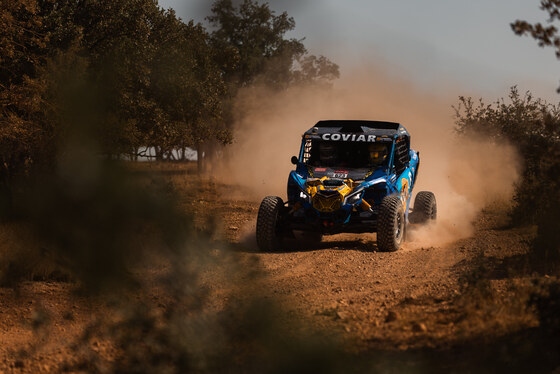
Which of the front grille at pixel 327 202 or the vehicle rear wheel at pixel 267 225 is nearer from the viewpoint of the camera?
the front grille at pixel 327 202

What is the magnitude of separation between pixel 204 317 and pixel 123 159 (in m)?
1.95

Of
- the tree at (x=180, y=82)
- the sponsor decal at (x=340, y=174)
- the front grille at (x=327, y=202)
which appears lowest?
the front grille at (x=327, y=202)

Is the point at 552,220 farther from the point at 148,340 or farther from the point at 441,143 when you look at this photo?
the point at 441,143

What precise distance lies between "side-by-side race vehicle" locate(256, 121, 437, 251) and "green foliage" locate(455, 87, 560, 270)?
247cm

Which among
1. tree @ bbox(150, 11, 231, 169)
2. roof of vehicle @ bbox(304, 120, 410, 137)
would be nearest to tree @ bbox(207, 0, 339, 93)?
tree @ bbox(150, 11, 231, 169)

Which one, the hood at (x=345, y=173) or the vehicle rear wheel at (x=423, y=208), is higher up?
the hood at (x=345, y=173)

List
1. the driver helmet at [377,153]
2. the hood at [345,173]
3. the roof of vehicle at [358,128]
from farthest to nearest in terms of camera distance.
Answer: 1. the roof of vehicle at [358,128]
2. the driver helmet at [377,153]
3. the hood at [345,173]

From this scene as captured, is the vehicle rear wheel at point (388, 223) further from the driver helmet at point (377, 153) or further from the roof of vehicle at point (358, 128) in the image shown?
the roof of vehicle at point (358, 128)

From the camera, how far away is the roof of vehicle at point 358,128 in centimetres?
1476

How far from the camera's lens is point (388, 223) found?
13227 mm

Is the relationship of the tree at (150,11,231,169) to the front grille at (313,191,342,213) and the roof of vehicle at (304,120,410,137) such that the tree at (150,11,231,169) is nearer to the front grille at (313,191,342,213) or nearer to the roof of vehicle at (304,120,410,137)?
the roof of vehicle at (304,120,410,137)

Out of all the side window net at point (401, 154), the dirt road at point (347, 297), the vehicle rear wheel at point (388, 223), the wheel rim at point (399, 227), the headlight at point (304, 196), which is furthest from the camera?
the side window net at point (401, 154)

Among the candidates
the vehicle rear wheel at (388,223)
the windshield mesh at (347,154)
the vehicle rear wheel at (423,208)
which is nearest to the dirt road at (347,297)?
the vehicle rear wheel at (388,223)

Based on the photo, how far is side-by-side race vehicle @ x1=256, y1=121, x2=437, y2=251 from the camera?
13.4 meters
